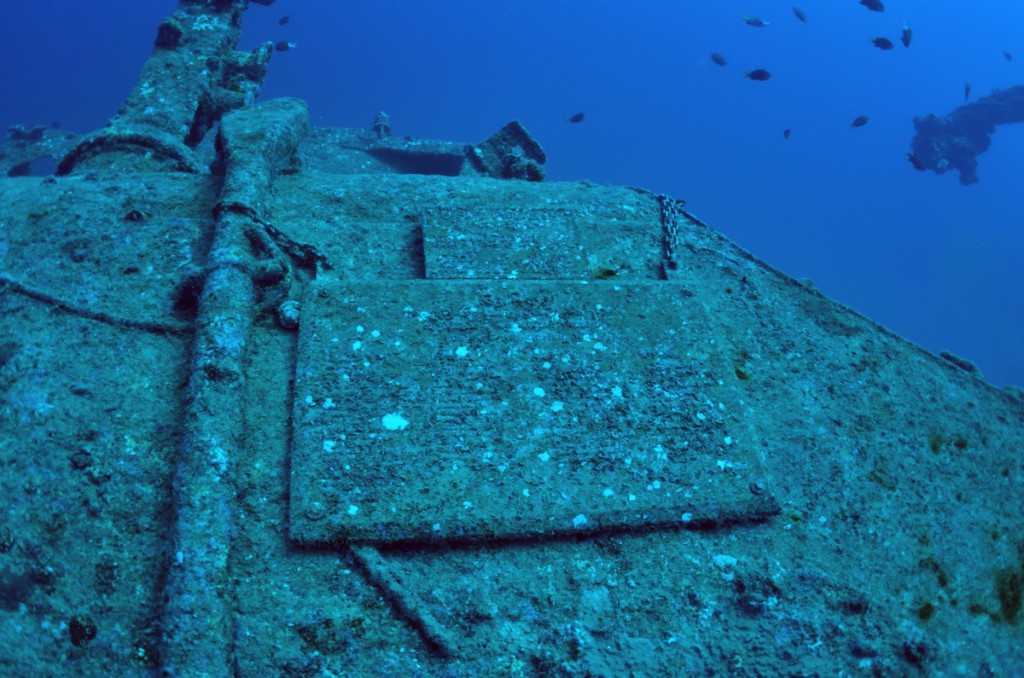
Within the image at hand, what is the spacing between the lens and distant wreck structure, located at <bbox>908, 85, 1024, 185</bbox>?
31.0m

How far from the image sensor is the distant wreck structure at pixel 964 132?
3097cm

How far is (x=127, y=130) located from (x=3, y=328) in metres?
2.66

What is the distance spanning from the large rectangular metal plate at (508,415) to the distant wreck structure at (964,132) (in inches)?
1375

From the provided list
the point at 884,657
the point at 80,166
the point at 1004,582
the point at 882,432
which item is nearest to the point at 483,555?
the point at 884,657

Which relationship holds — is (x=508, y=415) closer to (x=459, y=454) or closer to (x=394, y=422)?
(x=459, y=454)

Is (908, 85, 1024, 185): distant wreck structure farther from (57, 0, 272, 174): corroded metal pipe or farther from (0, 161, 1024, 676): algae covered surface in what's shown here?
(0, 161, 1024, 676): algae covered surface

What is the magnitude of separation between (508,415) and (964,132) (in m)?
39.2

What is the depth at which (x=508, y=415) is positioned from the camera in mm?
2941

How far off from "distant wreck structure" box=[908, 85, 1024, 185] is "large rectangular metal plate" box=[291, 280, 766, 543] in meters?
34.9

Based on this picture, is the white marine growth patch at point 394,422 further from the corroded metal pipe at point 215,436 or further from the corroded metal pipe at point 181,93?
the corroded metal pipe at point 181,93

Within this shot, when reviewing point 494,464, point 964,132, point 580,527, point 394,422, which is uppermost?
point 964,132

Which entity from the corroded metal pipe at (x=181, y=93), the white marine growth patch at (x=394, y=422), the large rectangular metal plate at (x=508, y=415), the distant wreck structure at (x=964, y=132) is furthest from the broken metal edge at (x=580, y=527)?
the distant wreck structure at (x=964, y=132)

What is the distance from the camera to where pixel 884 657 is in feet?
8.52

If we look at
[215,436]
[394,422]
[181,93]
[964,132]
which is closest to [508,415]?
[394,422]
